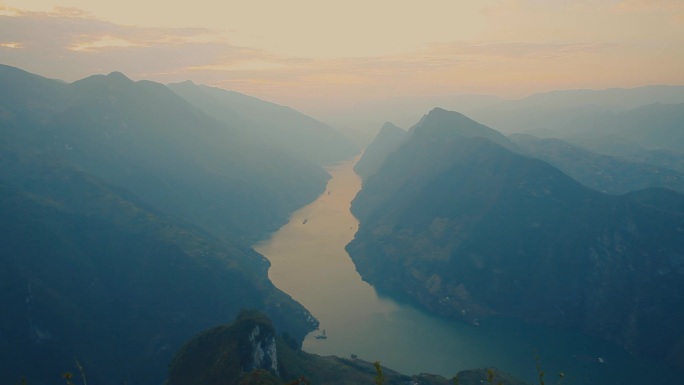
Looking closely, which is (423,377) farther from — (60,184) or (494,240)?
(60,184)

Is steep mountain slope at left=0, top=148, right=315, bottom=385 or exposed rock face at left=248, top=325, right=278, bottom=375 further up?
exposed rock face at left=248, top=325, right=278, bottom=375

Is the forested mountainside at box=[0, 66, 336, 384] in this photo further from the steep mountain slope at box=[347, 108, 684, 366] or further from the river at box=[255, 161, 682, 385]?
the steep mountain slope at box=[347, 108, 684, 366]

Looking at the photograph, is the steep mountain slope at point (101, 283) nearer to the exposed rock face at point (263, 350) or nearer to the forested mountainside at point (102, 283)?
the forested mountainside at point (102, 283)

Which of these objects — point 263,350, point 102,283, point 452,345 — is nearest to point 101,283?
point 102,283

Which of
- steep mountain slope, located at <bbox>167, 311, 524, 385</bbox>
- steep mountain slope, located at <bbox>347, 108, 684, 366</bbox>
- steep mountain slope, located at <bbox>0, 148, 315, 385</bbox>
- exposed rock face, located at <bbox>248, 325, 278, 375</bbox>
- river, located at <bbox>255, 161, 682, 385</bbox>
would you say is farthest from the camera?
steep mountain slope, located at <bbox>347, 108, 684, 366</bbox>

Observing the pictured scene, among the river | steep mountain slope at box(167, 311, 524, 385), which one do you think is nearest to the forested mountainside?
the river

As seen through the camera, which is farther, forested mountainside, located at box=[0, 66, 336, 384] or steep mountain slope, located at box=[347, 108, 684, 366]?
steep mountain slope, located at box=[347, 108, 684, 366]

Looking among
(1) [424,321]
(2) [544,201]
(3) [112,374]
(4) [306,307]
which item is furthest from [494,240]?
(3) [112,374]
